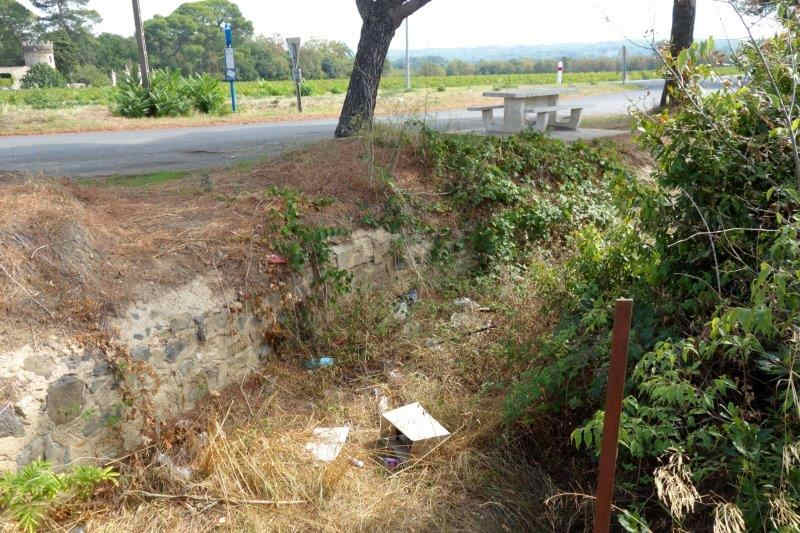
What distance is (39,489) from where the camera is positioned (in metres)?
3.33

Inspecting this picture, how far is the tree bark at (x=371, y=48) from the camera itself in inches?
340

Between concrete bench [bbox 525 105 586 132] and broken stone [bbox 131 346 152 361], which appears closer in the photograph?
broken stone [bbox 131 346 152 361]

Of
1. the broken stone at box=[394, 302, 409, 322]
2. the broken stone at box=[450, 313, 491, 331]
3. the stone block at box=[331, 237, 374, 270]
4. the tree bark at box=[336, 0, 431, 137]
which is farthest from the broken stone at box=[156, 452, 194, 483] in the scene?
the tree bark at box=[336, 0, 431, 137]

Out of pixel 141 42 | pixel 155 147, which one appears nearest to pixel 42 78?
pixel 141 42

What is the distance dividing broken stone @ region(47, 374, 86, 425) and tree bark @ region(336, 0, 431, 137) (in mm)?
5409

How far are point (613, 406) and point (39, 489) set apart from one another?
279 cm

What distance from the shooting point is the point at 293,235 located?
558cm

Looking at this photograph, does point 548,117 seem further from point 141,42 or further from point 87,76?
point 87,76

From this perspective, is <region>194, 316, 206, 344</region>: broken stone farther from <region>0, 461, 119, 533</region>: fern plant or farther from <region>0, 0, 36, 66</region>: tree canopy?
<region>0, 0, 36, 66</region>: tree canopy

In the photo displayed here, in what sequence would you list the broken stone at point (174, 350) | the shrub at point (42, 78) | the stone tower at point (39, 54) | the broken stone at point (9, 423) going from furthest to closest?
the stone tower at point (39, 54) → the shrub at point (42, 78) → the broken stone at point (174, 350) → the broken stone at point (9, 423)

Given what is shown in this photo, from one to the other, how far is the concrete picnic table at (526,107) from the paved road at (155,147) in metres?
1.08

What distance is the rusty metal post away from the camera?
200 cm

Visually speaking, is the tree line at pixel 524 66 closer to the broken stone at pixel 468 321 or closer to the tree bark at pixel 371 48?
the tree bark at pixel 371 48

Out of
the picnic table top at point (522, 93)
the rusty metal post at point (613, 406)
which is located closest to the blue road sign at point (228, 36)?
the picnic table top at point (522, 93)
